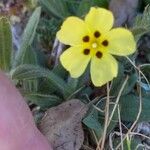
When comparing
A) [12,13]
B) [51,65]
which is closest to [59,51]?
[51,65]

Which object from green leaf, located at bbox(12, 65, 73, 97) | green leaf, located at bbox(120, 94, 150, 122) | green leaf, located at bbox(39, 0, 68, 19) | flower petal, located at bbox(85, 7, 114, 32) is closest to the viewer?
flower petal, located at bbox(85, 7, 114, 32)

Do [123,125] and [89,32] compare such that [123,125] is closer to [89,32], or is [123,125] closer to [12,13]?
[89,32]

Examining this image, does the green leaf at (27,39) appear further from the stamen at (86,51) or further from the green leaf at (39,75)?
the stamen at (86,51)

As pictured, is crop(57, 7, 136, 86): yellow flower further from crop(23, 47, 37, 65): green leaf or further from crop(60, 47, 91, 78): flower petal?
crop(23, 47, 37, 65): green leaf

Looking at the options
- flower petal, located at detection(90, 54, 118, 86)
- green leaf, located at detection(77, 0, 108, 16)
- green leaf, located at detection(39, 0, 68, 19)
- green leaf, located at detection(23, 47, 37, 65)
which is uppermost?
green leaf, located at detection(39, 0, 68, 19)

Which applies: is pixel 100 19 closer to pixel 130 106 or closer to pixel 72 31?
pixel 72 31

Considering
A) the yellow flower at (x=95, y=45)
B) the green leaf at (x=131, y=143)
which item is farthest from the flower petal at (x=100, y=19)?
the green leaf at (x=131, y=143)

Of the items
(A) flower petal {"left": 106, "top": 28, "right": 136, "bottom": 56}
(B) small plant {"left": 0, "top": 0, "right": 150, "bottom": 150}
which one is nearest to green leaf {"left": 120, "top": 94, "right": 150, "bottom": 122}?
(B) small plant {"left": 0, "top": 0, "right": 150, "bottom": 150}
